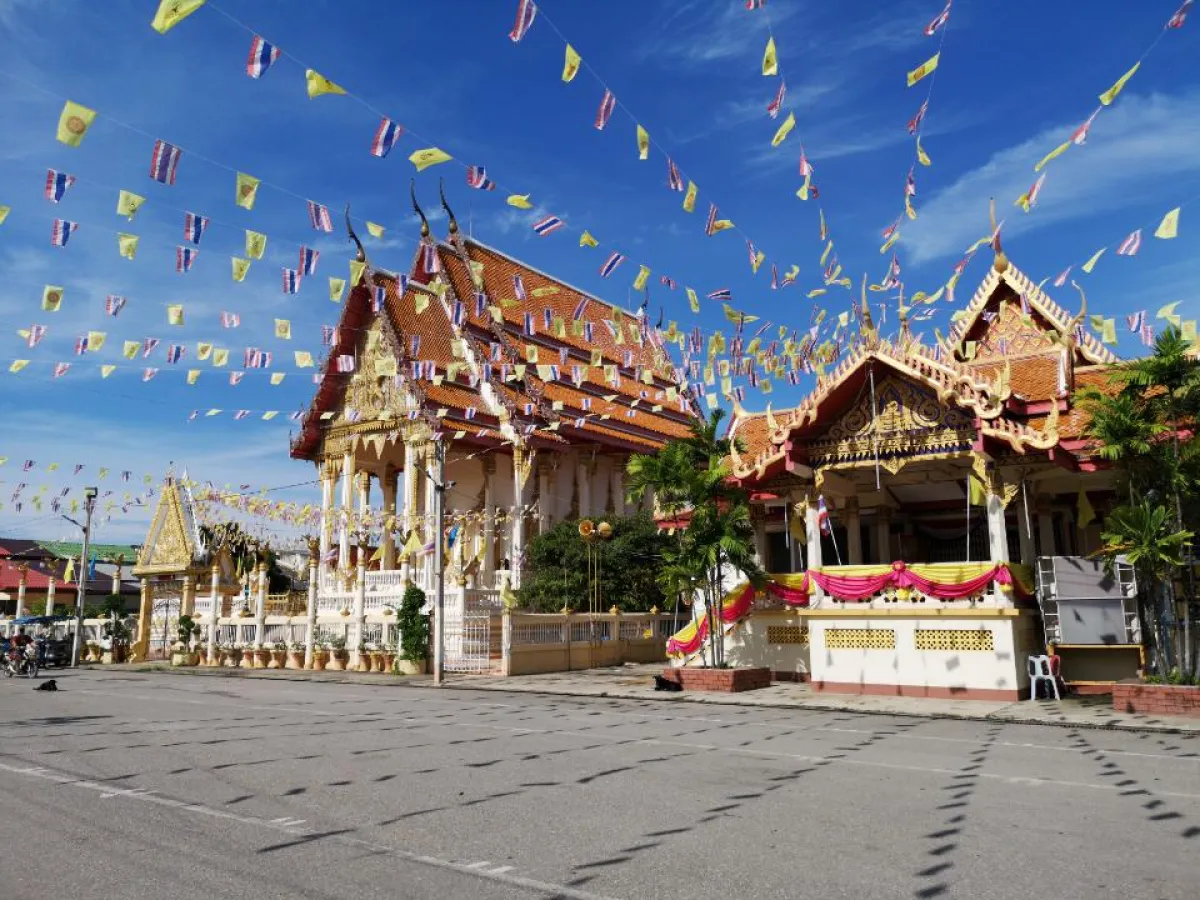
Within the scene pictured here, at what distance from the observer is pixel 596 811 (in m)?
7.19

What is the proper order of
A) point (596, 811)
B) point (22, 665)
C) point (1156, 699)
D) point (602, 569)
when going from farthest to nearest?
1. point (602, 569)
2. point (22, 665)
3. point (1156, 699)
4. point (596, 811)

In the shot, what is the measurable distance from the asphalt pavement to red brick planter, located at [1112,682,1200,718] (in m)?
1.96

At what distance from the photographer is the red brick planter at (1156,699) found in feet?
44.1

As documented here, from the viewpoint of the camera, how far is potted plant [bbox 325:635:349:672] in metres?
27.5

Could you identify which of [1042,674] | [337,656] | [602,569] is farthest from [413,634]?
[1042,674]

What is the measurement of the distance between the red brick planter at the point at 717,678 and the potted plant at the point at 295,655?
14.4 m

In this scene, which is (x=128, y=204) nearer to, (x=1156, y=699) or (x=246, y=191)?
(x=246, y=191)

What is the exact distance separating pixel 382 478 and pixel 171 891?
3540 centimetres

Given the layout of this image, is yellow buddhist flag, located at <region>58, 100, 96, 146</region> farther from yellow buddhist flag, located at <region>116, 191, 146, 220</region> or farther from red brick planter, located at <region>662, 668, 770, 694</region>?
red brick planter, located at <region>662, 668, 770, 694</region>

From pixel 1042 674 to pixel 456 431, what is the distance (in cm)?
2054

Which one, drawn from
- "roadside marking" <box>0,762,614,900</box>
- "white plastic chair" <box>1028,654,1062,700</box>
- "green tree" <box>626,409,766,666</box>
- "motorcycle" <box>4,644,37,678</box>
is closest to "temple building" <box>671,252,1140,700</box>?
"white plastic chair" <box>1028,654,1062,700</box>

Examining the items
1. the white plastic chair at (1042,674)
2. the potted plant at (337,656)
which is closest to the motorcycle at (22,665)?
the potted plant at (337,656)

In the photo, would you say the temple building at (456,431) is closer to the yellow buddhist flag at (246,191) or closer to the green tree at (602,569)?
the green tree at (602,569)

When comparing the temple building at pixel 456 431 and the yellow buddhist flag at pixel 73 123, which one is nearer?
the yellow buddhist flag at pixel 73 123
